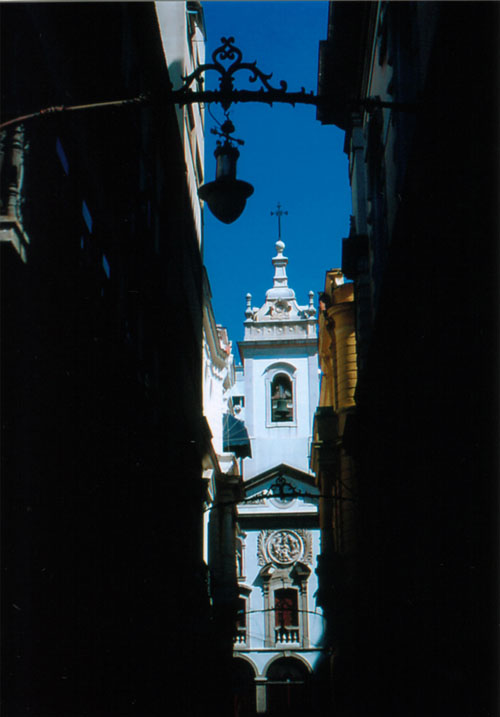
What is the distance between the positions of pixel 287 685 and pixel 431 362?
4551 centimetres

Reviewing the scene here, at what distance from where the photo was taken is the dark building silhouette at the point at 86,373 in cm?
677

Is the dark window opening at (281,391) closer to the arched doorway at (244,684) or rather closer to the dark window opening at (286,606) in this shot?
the dark window opening at (286,606)

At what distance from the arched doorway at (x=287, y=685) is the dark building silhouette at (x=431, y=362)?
112 feet

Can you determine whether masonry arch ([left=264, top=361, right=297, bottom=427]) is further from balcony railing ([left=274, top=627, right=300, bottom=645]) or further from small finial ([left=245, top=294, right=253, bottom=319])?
balcony railing ([left=274, top=627, right=300, bottom=645])

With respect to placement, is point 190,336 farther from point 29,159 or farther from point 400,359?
point 29,159

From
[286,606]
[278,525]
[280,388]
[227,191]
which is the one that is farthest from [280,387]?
[227,191]

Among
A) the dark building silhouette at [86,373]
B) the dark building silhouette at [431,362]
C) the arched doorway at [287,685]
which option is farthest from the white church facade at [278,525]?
the dark building silhouette at [86,373]

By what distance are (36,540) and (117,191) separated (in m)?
5.79

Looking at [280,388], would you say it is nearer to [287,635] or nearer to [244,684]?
[287,635]

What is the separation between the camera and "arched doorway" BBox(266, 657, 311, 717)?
1965 inches

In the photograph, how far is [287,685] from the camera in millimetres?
50781

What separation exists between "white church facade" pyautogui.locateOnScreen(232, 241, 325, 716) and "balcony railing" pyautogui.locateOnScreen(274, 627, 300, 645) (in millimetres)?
56

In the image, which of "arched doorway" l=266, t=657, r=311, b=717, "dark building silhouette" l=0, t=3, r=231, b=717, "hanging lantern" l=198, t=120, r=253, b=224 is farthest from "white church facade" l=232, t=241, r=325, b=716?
"hanging lantern" l=198, t=120, r=253, b=224

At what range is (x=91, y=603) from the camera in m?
9.29
